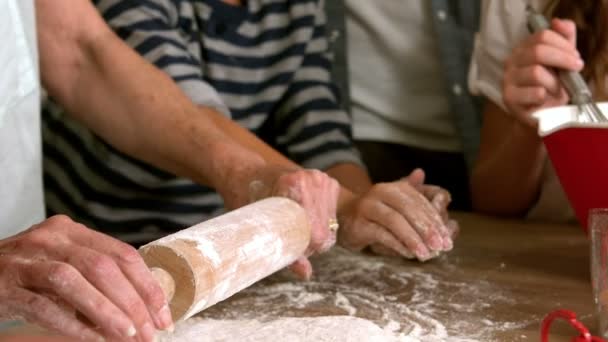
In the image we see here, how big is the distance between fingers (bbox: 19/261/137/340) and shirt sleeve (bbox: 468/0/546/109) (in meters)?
0.83

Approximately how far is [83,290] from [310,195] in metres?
0.41

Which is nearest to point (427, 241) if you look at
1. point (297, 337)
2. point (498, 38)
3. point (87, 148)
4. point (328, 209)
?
point (328, 209)

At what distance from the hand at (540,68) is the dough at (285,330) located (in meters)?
0.45

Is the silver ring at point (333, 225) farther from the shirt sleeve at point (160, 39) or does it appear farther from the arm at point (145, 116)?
the shirt sleeve at point (160, 39)

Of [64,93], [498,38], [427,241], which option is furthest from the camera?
[498,38]

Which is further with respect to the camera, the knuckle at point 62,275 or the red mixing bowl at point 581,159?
the red mixing bowl at point 581,159

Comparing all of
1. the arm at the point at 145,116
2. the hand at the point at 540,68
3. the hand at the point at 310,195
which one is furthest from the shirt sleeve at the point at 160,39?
the hand at the point at 540,68

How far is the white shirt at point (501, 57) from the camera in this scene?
1.38 meters

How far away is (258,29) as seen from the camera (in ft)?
4.80

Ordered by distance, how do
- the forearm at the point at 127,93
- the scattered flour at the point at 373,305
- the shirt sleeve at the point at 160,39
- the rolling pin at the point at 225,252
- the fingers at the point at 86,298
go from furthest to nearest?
the shirt sleeve at the point at 160,39
the forearm at the point at 127,93
the scattered flour at the point at 373,305
the rolling pin at the point at 225,252
the fingers at the point at 86,298

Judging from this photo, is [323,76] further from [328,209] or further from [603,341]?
[603,341]

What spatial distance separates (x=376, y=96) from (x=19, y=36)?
77cm

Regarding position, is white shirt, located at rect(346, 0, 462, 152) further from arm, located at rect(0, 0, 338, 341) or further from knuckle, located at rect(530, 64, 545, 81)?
arm, located at rect(0, 0, 338, 341)

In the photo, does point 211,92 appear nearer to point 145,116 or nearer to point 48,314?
point 145,116
